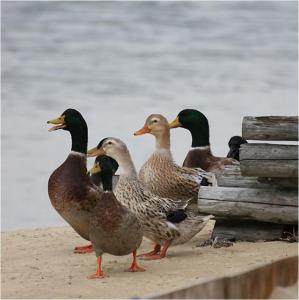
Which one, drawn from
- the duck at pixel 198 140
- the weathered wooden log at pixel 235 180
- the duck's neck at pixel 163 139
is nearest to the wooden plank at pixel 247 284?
the weathered wooden log at pixel 235 180

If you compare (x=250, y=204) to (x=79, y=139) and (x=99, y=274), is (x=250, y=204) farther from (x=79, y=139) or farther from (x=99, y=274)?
(x=79, y=139)

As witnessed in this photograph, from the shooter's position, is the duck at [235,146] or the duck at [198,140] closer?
the duck at [198,140]

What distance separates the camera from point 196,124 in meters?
10.8

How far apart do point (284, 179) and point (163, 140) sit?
1757mm

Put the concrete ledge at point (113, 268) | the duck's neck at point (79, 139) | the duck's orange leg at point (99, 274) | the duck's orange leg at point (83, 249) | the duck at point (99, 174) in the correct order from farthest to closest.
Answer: the duck's neck at point (79, 139) → the duck's orange leg at point (83, 249) → the duck at point (99, 174) → the duck's orange leg at point (99, 274) → the concrete ledge at point (113, 268)

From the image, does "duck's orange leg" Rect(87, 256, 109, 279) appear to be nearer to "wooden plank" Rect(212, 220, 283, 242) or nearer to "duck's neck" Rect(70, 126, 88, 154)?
"wooden plank" Rect(212, 220, 283, 242)

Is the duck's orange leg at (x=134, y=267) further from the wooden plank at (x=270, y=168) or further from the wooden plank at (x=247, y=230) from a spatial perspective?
the wooden plank at (x=247, y=230)

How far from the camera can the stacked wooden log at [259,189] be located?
8.40m

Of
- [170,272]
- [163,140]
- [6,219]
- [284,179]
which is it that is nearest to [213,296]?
[170,272]

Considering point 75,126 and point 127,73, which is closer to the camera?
point 75,126

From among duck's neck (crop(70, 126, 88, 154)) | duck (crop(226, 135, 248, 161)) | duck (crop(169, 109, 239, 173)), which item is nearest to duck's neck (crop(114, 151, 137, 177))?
duck's neck (crop(70, 126, 88, 154))

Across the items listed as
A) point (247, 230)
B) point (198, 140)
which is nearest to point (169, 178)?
point (247, 230)

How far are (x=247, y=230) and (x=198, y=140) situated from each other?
1.75 metres

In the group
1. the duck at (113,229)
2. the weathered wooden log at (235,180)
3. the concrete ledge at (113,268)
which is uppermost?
the weathered wooden log at (235,180)
